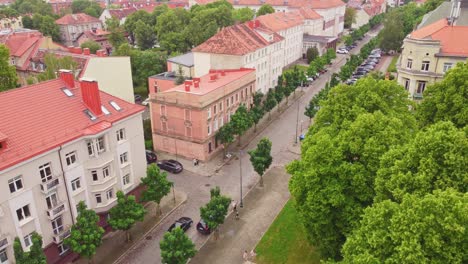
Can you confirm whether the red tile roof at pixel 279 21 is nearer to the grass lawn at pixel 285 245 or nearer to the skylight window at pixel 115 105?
the skylight window at pixel 115 105

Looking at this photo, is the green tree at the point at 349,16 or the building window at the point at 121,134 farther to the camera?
the green tree at the point at 349,16

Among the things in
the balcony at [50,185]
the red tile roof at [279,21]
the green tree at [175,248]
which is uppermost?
the red tile roof at [279,21]

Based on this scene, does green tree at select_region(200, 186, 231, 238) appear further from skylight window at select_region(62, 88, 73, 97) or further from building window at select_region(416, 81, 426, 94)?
building window at select_region(416, 81, 426, 94)

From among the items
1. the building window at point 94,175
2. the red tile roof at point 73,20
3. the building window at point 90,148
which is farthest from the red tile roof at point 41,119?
the red tile roof at point 73,20

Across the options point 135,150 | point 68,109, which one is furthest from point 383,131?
point 68,109

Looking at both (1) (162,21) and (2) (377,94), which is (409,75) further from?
(1) (162,21)

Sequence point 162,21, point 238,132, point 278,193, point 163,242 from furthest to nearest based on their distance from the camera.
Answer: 1. point 162,21
2. point 238,132
3. point 278,193
4. point 163,242

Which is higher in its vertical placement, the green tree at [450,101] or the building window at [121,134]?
the green tree at [450,101]
